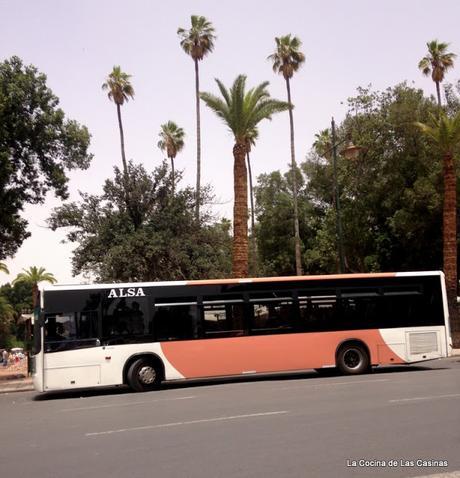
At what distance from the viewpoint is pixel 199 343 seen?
1597 cm

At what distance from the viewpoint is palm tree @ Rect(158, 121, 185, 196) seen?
55688 mm

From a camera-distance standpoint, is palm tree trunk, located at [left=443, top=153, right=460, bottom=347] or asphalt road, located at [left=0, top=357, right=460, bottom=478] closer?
asphalt road, located at [left=0, top=357, right=460, bottom=478]

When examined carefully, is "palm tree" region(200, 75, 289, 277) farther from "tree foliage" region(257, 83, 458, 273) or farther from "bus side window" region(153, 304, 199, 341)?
"bus side window" region(153, 304, 199, 341)

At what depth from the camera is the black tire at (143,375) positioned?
1536 centimetres

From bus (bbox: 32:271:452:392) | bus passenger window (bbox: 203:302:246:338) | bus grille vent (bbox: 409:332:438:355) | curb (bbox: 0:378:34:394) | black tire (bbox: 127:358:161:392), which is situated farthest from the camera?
curb (bbox: 0:378:34:394)

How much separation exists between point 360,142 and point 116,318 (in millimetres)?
23812

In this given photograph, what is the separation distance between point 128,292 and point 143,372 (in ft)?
6.88

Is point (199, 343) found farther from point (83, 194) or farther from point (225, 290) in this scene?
point (83, 194)

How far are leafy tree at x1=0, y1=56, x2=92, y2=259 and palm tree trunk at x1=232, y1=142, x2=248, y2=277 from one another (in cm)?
615

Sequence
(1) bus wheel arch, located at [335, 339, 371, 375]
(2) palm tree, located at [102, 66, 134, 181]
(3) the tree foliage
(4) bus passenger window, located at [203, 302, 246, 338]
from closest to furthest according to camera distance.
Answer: (4) bus passenger window, located at [203, 302, 246, 338], (1) bus wheel arch, located at [335, 339, 371, 375], (3) the tree foliage, (2) palm tree, located at [102, 66, 134, 181]

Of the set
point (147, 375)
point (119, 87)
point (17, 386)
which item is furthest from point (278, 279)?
Result: point (119, 87)

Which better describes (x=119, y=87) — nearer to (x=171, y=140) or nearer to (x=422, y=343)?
(x=171, y=140)

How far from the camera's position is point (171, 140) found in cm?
5572

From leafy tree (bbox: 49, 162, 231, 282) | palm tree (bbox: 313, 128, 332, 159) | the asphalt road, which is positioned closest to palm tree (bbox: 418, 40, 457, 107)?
palm tree (bbox: 313, 128, 332, 159)
